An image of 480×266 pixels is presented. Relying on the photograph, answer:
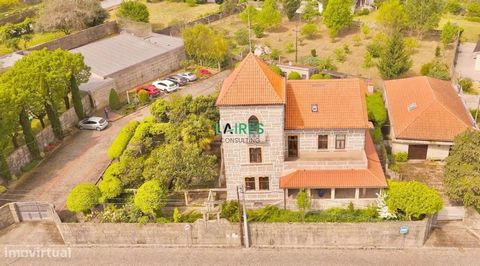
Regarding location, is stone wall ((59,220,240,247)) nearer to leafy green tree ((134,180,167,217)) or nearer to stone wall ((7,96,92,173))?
leafy green tree ((134,180,167,217))

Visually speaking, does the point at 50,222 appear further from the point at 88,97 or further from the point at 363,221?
the point at 363,221

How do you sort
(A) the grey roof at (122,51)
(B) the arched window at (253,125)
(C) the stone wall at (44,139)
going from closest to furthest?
(B) the arched window at (253,125)
(C) the stone wall at (44,139)
(A) the grey roof at (122,51)

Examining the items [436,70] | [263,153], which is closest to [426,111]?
[263,153]

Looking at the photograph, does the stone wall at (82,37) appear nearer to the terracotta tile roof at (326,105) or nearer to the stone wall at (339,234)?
the terracotta tile roof at (326,105)

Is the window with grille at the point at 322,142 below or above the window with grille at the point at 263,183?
above

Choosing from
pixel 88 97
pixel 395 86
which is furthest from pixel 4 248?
pixel 395 86

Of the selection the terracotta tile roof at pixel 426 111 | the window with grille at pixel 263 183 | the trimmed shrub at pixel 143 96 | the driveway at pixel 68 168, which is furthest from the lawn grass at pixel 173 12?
the window with grille at pixel 263 183
